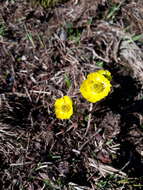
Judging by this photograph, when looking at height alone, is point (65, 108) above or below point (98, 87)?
below

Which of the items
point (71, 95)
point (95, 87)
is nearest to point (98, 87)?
point (95, 87)

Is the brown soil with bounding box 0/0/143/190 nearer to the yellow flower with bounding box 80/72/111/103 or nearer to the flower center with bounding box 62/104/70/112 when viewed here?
the flower center with bounding box 62/104/70/112

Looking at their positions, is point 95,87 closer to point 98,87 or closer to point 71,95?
point 98,87

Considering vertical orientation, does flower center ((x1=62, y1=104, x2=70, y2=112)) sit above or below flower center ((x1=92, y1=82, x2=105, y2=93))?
below

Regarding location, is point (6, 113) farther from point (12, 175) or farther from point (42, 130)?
point (12, 175)

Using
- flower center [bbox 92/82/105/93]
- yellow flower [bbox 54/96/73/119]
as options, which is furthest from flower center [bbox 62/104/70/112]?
flower center [bbox 92/82/105/93]

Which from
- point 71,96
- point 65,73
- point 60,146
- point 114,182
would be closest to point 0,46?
point 65,73

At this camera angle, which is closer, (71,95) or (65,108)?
(65,108)
